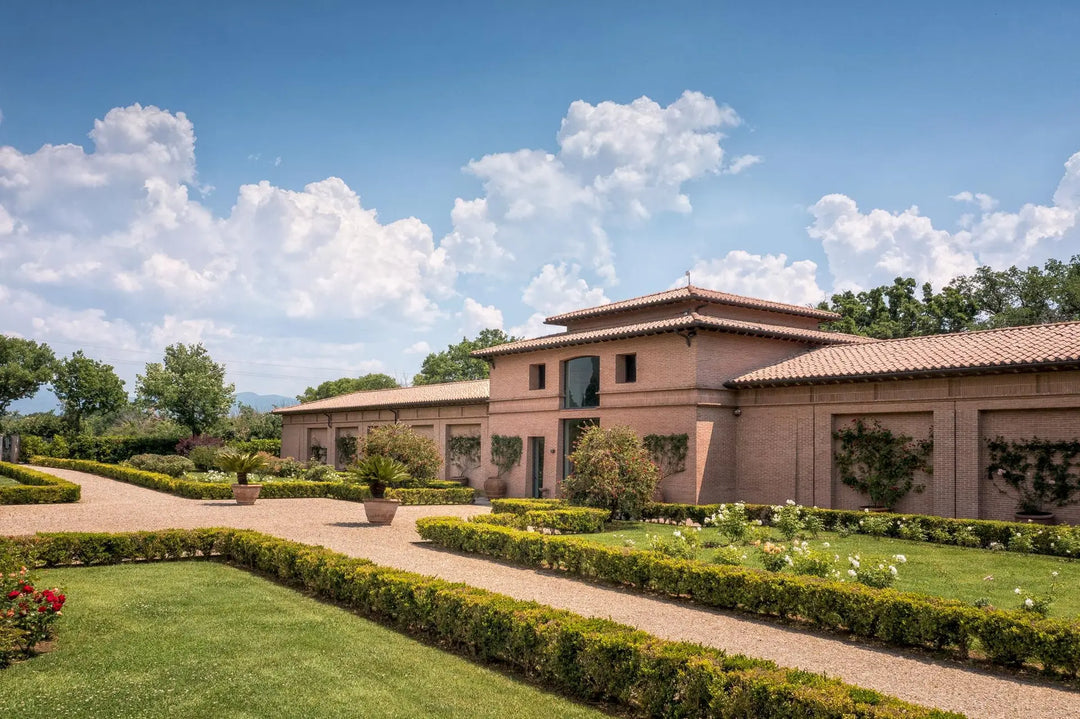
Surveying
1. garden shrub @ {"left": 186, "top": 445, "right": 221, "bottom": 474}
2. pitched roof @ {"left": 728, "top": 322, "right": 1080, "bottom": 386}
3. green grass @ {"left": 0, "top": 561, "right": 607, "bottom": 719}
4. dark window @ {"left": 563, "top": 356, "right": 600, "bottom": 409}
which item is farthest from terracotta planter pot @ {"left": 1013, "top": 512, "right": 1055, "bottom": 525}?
garden shrub @ {"left": 186, "top": 445, "right": 221, "bottom": 474}

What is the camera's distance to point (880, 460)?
19109 mm

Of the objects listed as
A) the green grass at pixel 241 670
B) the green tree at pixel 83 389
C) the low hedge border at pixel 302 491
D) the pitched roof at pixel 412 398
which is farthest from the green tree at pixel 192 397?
the green grass at pixel 241 670

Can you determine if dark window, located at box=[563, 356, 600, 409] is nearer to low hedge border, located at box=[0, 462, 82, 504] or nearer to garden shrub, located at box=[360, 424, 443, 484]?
garden shrub, located at box=[360, 424, 443, 484]

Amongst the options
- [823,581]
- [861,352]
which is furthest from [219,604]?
[861,352]

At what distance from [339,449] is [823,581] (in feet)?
109

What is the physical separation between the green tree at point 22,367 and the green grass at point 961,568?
198ft

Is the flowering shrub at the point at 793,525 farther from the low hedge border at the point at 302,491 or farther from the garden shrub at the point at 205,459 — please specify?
the garden shrub at the point at 205,459

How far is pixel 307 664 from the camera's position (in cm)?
712

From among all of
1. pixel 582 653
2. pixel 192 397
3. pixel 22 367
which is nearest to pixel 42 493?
pixel 582 653

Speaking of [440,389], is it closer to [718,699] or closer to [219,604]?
[219,604]

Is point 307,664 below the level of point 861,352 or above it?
below

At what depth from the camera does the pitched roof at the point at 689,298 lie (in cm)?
2438

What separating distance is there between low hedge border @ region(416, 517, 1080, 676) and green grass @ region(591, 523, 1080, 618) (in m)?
1.11

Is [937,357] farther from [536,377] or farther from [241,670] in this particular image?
[241,670]
